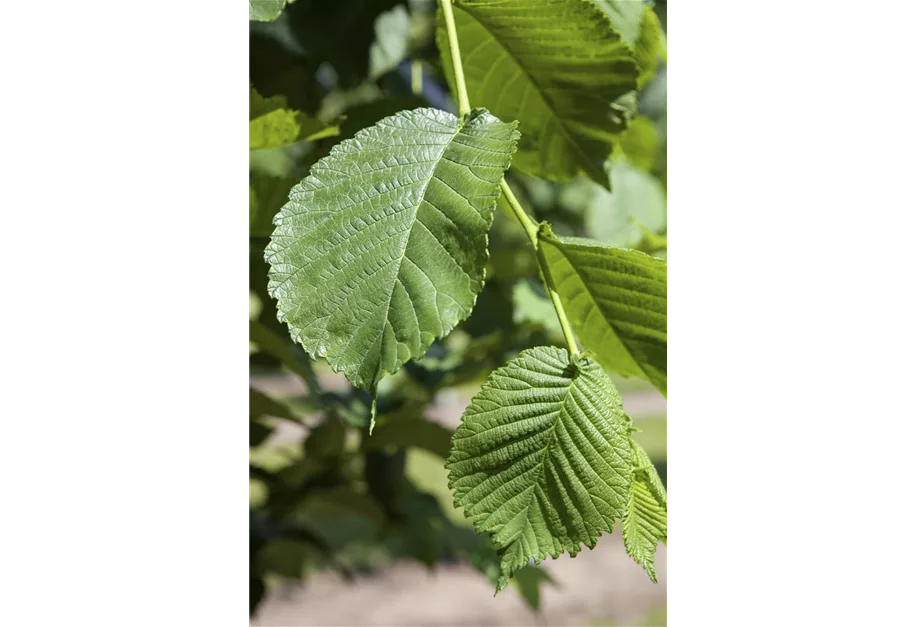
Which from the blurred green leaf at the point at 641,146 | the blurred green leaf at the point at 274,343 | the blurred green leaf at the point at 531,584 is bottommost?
the blurred green leaf at the point at 531,584

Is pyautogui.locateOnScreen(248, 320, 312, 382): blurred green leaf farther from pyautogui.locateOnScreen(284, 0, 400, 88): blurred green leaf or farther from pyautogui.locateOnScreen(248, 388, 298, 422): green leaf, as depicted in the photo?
pyautogui.locateOnScreen(284, 0, 400, 88): blurred green leaf

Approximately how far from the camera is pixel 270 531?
99 centimetres

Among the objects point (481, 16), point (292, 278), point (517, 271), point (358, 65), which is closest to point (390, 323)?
point (292, 278)

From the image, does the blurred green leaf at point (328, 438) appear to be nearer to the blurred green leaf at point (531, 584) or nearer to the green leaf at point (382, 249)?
the blurred green leaf at point (531, 584)

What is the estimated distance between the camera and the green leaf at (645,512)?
0.42 metres

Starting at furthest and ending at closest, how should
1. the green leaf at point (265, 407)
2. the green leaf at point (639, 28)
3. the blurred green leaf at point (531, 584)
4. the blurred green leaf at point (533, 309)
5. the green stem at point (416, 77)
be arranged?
the blurred green leaf at point (531, 584) < the green stem at point (416, 77) < the blurred green leaf at point (533, 309) < the green leaf at point (265, 407) < the green leaf at point (639, 28)

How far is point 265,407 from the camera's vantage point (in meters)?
0.81

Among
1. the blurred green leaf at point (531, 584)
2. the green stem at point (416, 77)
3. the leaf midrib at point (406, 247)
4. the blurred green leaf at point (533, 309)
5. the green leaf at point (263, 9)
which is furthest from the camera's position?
the blurred green leaf at point (531, 584)

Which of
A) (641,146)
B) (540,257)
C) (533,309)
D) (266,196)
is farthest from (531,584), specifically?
(540,257)

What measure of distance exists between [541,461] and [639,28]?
40cm

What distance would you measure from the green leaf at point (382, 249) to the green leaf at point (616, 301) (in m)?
0.08

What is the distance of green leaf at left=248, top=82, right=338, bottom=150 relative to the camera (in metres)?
0.59

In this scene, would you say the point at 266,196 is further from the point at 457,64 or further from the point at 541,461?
the point at 541,461

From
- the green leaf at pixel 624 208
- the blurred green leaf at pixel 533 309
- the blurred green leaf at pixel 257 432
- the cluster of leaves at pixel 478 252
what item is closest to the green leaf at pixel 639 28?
the cluster of leaves at pixel 478 252
